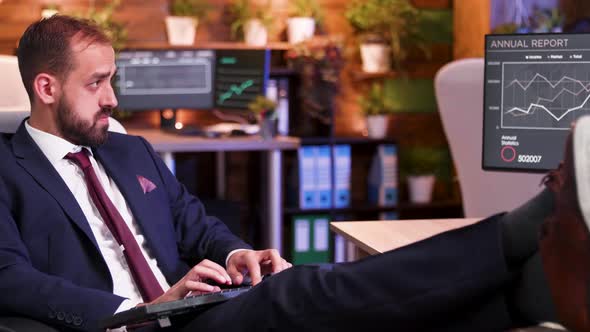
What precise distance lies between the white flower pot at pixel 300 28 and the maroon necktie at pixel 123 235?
336cm

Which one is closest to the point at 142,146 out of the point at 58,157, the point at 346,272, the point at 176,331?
the point at 58,157

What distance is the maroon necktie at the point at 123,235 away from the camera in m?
2.30

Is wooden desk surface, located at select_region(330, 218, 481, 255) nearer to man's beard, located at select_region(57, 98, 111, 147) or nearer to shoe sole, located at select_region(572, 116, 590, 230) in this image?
man's beard, located at select_region(57, 98, 111, 147)

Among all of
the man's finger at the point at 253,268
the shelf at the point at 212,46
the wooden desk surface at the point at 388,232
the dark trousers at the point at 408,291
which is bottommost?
the man's finger at the point at 253,268

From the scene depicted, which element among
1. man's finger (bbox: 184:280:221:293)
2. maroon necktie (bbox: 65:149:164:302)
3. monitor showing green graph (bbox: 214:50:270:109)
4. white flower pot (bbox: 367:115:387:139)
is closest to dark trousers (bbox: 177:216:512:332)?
man's finger (bbox: 184:280:221:293)

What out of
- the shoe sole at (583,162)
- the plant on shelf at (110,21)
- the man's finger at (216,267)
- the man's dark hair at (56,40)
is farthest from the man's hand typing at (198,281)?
the plant on shelf at (110,21)

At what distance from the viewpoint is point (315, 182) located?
213 inches

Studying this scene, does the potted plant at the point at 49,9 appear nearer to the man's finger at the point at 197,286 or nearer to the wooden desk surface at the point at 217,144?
the wooden desk surface at the point at 217,144

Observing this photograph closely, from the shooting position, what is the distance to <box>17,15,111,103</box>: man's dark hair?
2.37 meters

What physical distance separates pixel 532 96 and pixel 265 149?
100 inches

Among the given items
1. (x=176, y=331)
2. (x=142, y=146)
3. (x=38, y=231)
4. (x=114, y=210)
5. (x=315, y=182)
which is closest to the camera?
(x=176, y=331)

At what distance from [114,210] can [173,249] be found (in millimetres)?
206

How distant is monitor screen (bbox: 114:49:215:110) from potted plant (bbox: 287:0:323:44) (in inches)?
21.3

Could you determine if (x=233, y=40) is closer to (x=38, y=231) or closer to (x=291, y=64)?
(x=291, y=64)
